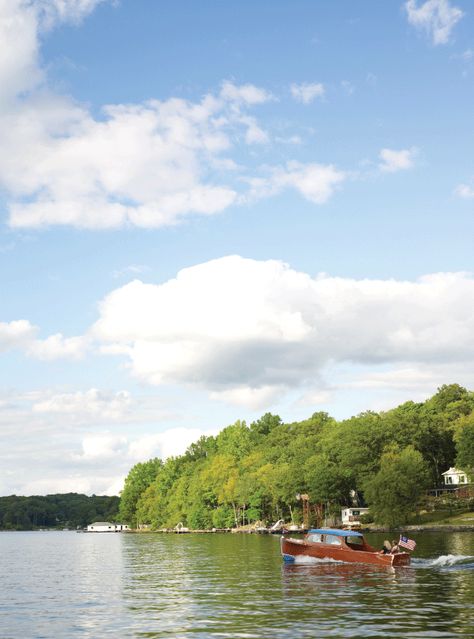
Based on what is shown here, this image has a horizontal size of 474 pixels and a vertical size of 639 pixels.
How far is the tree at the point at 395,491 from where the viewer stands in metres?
135

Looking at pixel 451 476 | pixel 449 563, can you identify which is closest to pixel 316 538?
pixel 449 563

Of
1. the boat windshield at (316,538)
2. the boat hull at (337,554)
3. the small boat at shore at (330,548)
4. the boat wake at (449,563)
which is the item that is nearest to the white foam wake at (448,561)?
the boat wake at (449,563)

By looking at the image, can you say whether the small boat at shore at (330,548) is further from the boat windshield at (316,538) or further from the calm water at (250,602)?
the calm water at (250,602)

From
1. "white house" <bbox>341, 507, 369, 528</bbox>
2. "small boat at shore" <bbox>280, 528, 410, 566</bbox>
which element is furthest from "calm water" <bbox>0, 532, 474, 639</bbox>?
"white house" <bbox>341, 507, 369, 528</bbox>

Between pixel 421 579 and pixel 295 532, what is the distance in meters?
109

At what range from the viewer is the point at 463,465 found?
145 meters

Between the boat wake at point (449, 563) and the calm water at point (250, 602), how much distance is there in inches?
4.5

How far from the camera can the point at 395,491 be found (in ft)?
444

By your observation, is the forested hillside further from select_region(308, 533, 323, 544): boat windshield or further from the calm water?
select_region(308, 533, 323, 544): boat windshield

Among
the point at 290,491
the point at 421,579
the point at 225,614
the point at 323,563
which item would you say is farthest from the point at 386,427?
the point at 225,614

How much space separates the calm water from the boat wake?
Result: 0.11m

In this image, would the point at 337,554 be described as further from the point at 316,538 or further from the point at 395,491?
the point at 395,491

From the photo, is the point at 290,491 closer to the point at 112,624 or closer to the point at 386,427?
the point at 386,427

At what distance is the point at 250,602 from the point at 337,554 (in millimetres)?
26473
